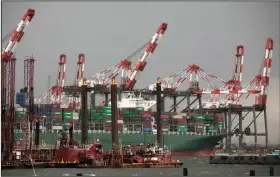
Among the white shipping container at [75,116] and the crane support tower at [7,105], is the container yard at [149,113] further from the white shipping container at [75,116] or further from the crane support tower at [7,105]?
the crane support tower at [7,105]

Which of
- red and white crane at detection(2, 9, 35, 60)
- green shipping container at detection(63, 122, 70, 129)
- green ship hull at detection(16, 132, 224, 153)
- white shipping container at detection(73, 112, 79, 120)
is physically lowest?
green ship hull at detection(16, 132, 224, 153)

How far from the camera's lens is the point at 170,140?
126 metres

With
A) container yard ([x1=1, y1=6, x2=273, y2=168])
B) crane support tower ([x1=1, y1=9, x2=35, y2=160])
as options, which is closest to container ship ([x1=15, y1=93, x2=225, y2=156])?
container yard ([x1=1, y1=6, x2=273, y2=168])

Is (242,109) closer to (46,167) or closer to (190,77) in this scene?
(190,77)

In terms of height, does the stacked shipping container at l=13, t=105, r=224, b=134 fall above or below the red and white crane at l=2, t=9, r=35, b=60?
below

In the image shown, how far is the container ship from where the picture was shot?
11700 cm

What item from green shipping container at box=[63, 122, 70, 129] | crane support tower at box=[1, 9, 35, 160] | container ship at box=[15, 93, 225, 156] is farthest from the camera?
container ship at box=[15, 93, 225, 156]

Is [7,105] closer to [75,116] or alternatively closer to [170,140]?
[75,116]

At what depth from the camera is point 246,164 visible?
83.0 m

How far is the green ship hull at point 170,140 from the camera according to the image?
11719 centimetres

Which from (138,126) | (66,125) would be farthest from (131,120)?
(66,125)

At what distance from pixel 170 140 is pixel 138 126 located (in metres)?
6.39

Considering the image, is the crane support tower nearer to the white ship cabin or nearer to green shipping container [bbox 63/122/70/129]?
green shipping container [bbox 63/122/70/129]

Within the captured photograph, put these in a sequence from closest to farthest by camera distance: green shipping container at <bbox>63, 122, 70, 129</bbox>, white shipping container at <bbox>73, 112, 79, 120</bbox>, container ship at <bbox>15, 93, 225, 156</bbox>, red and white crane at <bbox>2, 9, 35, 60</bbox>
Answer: red and white crane at <bbox>2, 9, 35, 60</bbox> < green shipping container at <bbox>63, 122, 70, 129</bbox> < container ship at <bbox>15, 93, 225, 156</bbox> < white shipping container at <bbox>73, 112, 79, 120</bbox>
